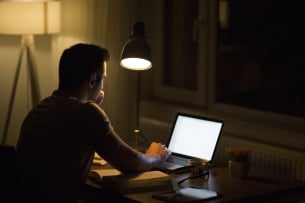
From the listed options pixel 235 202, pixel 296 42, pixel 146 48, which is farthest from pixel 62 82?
A: pixel 296 42

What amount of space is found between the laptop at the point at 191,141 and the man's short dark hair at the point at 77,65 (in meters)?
0.63

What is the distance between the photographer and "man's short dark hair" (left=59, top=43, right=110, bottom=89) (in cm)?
282

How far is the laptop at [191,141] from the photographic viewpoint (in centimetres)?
331

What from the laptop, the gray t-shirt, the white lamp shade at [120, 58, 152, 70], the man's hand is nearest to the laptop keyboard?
the laptop

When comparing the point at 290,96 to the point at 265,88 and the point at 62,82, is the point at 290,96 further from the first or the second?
the point at 62,82

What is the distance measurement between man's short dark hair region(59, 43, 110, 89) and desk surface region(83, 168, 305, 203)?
0.49 m

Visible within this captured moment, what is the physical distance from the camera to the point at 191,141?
3426 millimetres

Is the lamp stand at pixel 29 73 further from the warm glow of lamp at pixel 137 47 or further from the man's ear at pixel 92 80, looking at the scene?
the man's ear at pixel 92 80

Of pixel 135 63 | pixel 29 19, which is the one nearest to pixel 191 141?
pixel 135 63

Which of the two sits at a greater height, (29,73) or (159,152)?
(29,73)

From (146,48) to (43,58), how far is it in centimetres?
131

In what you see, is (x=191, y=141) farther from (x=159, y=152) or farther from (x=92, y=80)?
(x=92, y=80)

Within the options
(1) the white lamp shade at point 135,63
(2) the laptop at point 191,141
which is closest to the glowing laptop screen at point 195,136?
(2) the laptop at point 191,141

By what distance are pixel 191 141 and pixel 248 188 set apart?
0.55m
